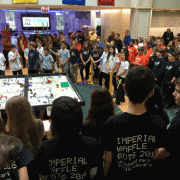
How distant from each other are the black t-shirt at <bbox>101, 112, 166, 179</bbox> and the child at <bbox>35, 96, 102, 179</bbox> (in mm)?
154

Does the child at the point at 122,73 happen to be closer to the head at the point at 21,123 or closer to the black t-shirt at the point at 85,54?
the black t-shirt at the point at 85,54

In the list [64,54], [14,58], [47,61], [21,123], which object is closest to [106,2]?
[64,54]

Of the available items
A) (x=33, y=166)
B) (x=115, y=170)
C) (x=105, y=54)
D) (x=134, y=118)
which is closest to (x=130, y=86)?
(x=134, y=118)

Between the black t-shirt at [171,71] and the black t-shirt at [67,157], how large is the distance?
162 inches

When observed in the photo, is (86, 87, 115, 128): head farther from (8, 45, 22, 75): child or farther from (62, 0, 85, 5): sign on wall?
(62, 0, 85, 5): sign on wall

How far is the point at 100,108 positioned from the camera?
2.09 meters

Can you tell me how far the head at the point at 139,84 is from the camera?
4.23 feet

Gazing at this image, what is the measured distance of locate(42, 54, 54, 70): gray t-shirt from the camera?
6156mm

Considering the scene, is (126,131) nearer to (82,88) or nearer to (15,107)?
(15,107)

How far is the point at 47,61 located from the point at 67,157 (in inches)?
207

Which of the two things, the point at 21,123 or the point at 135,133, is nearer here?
the point at 135,133

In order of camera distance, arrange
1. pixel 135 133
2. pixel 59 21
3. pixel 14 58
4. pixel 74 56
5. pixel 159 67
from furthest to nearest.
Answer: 1. pixel 59 21
2. pixel 74 56
3. pixel 14 58
4. pixel 159 67
5. pixel 135 133

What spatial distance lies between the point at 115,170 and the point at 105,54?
15.8 ft

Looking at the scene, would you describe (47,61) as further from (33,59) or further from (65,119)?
(65,119)
